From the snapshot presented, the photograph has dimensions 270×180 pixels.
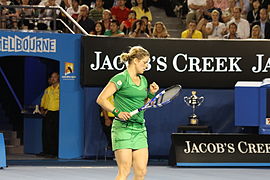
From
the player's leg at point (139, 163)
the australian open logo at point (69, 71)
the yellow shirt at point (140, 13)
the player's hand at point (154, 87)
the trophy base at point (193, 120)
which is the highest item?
the yellow shirt at point (140, 13)

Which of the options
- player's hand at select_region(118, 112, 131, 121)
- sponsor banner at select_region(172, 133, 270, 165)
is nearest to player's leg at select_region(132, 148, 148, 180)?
player's hand at select_region(118, 112, 131, 121)

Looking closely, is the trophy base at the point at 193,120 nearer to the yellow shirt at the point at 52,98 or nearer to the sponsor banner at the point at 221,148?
the sponsor banner at the point at 221,148

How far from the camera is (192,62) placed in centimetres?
1617

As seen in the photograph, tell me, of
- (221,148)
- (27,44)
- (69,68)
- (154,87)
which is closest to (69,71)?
(69,68)

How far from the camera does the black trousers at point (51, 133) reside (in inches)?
656

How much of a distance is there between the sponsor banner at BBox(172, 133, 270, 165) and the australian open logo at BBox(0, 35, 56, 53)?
10.4 ft

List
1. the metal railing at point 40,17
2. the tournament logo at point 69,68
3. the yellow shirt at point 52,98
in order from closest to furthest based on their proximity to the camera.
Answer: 1. the metal railing at point 40,17
2. the tournament logo at point 69,68
3. the yellow shirt at point 52,98

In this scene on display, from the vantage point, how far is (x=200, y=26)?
1750 centimetres

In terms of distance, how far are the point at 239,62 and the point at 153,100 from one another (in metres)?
7.50

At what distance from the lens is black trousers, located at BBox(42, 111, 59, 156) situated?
16.7m

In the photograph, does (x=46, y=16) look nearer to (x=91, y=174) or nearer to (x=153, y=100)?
(x=91, y=174)

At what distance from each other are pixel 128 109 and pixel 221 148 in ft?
21.1

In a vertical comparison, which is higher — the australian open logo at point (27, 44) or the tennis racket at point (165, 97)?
the australian open logo at point (27, 44)

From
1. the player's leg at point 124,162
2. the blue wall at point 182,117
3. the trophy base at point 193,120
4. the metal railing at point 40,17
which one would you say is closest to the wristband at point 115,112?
the player's leg at point 124,162
